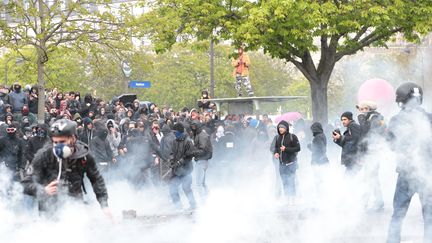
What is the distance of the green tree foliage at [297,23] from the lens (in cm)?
2162

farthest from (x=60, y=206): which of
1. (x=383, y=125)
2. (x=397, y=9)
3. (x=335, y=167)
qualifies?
(x=397, y=9)

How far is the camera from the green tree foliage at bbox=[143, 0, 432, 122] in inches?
851

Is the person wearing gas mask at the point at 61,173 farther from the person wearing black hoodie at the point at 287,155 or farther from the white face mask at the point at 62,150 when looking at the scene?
the person wearing black hoodie at the point at 287,155

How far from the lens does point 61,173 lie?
7.52 m

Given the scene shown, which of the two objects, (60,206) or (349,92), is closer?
(60,206)

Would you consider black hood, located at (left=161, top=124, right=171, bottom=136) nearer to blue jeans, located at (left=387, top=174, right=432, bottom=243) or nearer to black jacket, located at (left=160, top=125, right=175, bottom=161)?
black jacket, located at (left=160, top=125, right=175, bottom=161)

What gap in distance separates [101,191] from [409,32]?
1684cm

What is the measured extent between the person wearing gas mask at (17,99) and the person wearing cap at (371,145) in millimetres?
8227

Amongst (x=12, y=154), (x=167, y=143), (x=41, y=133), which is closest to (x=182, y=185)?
(x=167, y=143)

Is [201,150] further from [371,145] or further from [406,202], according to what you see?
[406,202]

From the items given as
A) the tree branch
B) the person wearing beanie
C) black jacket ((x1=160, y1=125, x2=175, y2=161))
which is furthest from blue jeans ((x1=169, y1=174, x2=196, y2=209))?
the tree branch

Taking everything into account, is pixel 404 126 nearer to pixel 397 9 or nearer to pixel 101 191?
pixel 101 191

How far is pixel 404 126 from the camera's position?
8.69 metres

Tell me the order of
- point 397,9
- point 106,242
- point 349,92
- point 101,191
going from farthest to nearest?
point 349,92 < point 397,9 < point 106,242 < point 101,191
